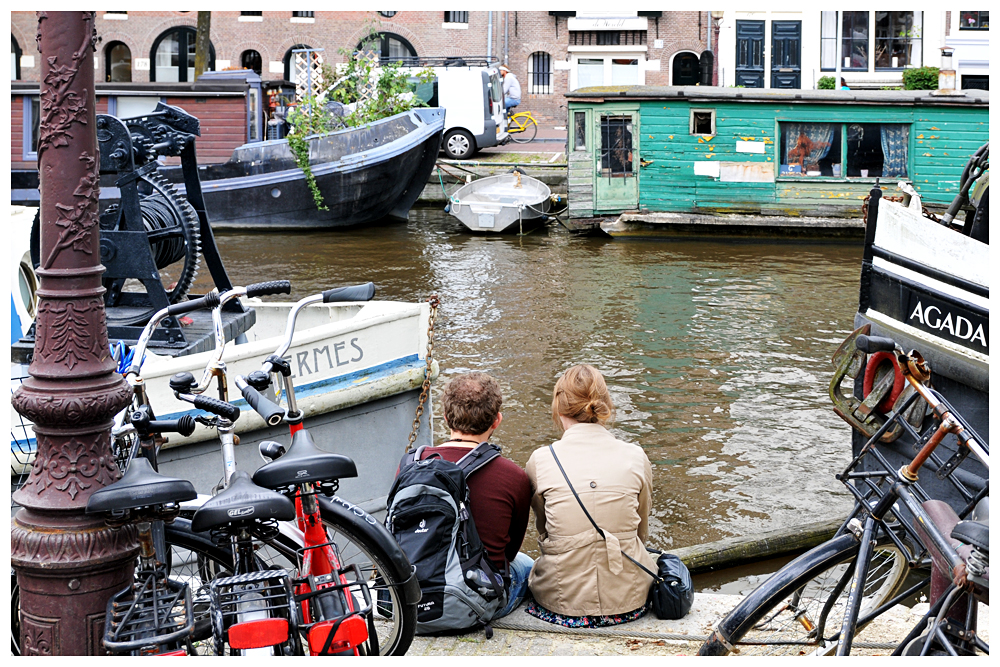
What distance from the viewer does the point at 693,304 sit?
13.2m

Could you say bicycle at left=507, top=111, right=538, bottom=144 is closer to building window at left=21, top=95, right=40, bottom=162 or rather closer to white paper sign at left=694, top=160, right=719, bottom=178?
white paper sign at left=694, top=160, right=719, bottom=178

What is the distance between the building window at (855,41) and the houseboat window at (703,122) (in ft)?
45.0

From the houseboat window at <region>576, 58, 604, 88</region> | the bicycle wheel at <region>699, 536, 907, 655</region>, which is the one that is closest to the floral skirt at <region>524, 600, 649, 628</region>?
the bicycle wheel at <region>699, 536, 907, 655</region>

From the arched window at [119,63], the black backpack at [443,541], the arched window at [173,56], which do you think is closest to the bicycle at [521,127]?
the arched window at [173,56]

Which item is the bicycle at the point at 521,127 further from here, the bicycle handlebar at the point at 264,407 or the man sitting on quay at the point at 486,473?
the bicycle handlebar at the point at 264,407

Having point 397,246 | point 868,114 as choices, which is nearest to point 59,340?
point 397,246

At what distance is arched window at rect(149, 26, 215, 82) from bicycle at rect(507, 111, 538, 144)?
11359mm

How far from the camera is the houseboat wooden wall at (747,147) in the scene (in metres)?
17.5

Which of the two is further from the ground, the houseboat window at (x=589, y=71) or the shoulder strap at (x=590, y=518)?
the houseboat window at (x=589, y=71)

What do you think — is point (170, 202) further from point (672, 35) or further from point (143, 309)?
point (672, 35)

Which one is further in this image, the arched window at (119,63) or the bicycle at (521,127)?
the arched window at (119,63)

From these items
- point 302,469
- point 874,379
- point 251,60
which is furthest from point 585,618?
point 251,60

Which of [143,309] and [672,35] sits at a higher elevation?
[672,35]

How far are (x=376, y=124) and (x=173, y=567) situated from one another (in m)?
16.3
